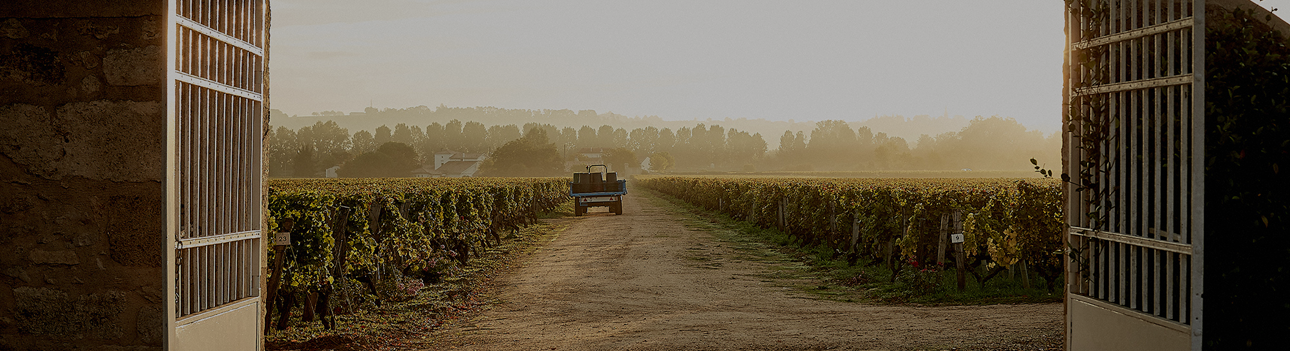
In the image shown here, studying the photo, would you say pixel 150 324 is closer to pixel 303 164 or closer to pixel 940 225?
pixel 940 225

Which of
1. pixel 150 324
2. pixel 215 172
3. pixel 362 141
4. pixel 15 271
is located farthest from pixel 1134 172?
pixel 362 141

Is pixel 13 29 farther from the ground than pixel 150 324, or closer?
farther from the ground

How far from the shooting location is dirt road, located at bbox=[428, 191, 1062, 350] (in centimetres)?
737

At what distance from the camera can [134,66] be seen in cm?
423

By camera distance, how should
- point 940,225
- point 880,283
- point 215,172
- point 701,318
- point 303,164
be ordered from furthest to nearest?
point 303,164 → point 880,283 → point 940,225 → point 701,318 → point 215,172

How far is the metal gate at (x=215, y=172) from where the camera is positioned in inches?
169

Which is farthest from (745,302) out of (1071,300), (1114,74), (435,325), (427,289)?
(1114,74)

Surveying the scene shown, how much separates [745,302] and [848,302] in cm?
139

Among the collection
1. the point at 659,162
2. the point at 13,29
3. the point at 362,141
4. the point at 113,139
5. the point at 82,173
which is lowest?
the point at 82,173

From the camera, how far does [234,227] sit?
4.80 meters

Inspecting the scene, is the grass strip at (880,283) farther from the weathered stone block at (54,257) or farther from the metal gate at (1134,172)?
the weathered stone block at (54,257)

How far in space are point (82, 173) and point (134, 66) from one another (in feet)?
2.17

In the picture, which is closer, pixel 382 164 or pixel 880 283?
pixel 880 283

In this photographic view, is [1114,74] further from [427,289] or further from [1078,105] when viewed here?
[427,289]
